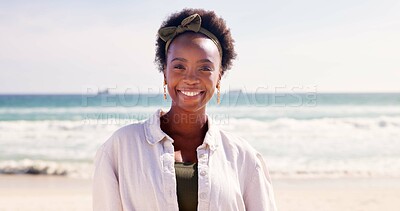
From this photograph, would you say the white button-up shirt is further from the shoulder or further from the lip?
the lip

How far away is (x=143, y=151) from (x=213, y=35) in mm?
685

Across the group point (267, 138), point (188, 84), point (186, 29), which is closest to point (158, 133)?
point (188, 84)

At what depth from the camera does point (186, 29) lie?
102 inches

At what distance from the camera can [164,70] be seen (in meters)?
2.71

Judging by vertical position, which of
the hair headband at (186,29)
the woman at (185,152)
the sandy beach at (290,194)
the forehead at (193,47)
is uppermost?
the hair headband at (186,29)

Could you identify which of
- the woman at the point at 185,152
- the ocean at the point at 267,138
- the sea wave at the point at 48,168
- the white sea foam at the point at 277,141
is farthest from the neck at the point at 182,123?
the white sea foam at the point at 277,141

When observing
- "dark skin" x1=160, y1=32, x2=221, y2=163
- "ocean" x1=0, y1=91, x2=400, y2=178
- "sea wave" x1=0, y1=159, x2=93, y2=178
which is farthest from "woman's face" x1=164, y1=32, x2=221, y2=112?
"sea wave" x1=0, y1=159, x2=93, y2=178

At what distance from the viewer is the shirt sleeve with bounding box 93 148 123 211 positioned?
2.36 metres

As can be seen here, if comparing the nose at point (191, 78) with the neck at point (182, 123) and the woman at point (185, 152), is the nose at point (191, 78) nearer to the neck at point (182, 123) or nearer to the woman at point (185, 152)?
the woman at point (185, 152)

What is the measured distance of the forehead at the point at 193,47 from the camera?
8.23 ft

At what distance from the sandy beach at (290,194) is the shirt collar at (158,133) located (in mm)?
5371

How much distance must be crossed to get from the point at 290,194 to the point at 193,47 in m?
6.69

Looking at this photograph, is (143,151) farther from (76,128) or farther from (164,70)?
(76,128)

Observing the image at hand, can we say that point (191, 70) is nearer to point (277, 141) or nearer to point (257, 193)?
point (257, 193)
